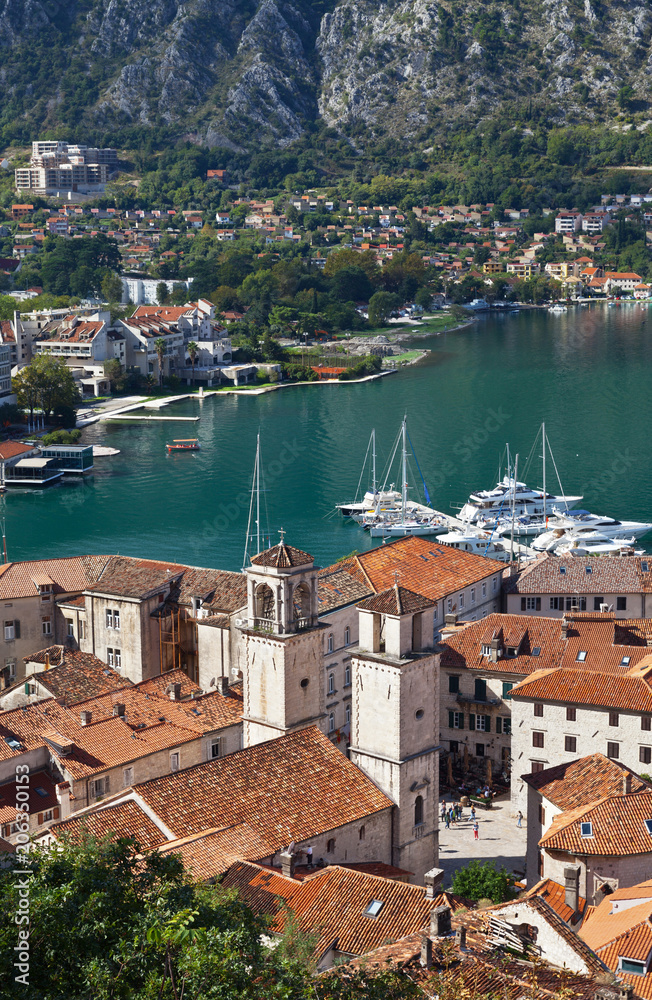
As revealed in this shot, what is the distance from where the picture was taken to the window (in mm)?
17203

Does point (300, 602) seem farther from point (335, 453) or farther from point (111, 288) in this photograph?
point (111, 288)

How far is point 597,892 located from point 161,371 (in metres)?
90.5

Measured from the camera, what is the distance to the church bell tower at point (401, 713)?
2408 cm

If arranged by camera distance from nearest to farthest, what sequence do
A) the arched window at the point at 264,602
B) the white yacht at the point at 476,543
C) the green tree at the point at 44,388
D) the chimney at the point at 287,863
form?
the chimney at the point at 287,863, the arched window at the point at 264,602, the white yacht at the point at 476,543, the green tree at the point at 44,388

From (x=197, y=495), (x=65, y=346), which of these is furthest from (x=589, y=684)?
(x=65, y=346)

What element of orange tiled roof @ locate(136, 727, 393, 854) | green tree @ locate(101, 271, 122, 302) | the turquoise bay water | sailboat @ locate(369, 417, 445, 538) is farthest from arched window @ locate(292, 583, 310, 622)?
green tree @ locate(101, 271, 122, 302)

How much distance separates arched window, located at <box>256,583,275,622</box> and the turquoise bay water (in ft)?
95.1

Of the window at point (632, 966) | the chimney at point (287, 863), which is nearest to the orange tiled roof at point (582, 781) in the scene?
the chimney at point (287, 863)

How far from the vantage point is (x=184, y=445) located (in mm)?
83875

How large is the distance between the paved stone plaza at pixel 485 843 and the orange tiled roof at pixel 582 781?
1687 mm

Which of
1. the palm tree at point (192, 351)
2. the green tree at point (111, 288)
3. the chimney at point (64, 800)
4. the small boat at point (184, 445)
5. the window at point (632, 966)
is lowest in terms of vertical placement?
the small boat at point (184, 445)

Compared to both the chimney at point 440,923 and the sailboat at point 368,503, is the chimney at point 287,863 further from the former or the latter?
the sailboat at point 368,503

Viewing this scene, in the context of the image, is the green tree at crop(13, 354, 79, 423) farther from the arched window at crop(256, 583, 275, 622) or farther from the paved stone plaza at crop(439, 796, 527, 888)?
the arched window at crop(256, 583, 275, 622)

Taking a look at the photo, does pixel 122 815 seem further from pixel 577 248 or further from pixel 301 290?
pixel 577 248
